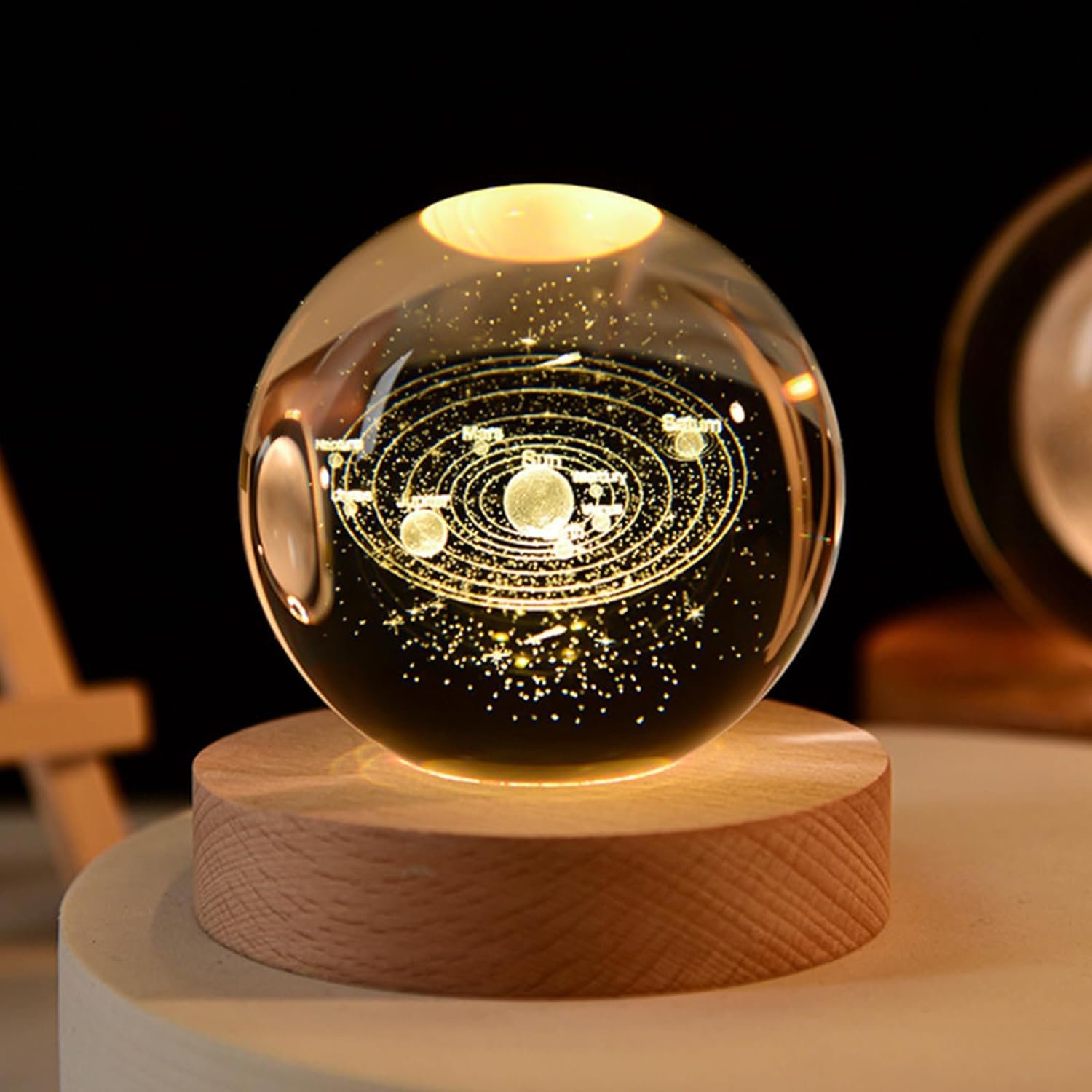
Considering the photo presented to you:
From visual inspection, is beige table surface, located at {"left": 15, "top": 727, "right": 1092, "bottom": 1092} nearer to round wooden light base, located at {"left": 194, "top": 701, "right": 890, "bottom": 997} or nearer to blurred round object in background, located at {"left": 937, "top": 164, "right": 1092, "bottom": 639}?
round wooden light base, located at {"left": 194, "top": 701, "right": 890, "bottom": 997}

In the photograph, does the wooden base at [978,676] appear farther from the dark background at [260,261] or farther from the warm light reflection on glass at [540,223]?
the warm light reflection on glass at [540,223]

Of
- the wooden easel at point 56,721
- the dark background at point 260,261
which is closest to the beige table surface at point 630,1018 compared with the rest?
the wooden easel at point 56,721

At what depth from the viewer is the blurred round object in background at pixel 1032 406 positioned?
1.29 meters

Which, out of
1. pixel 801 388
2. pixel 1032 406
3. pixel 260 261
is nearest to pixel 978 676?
pixel 1032 406

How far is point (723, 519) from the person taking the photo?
2.09ft

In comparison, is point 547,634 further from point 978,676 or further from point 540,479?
point 978,676

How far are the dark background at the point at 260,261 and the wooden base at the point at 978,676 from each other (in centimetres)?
59

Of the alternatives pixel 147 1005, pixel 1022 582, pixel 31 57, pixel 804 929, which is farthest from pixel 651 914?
pixel 31 57

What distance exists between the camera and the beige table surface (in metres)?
0.52

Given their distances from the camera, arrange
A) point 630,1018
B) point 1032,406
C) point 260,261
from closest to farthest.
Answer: point 630,1018 → point 1032,406 → point 260,261

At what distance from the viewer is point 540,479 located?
62 centimetres

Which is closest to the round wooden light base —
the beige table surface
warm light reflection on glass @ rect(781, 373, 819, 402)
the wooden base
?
the beige table surface

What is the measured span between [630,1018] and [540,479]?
0.64ft

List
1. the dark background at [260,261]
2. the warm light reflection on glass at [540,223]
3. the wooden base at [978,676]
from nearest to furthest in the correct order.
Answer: the warm light reflection on glass at [540,223], the wooden base at [978,676], the dark background at [260,261]
